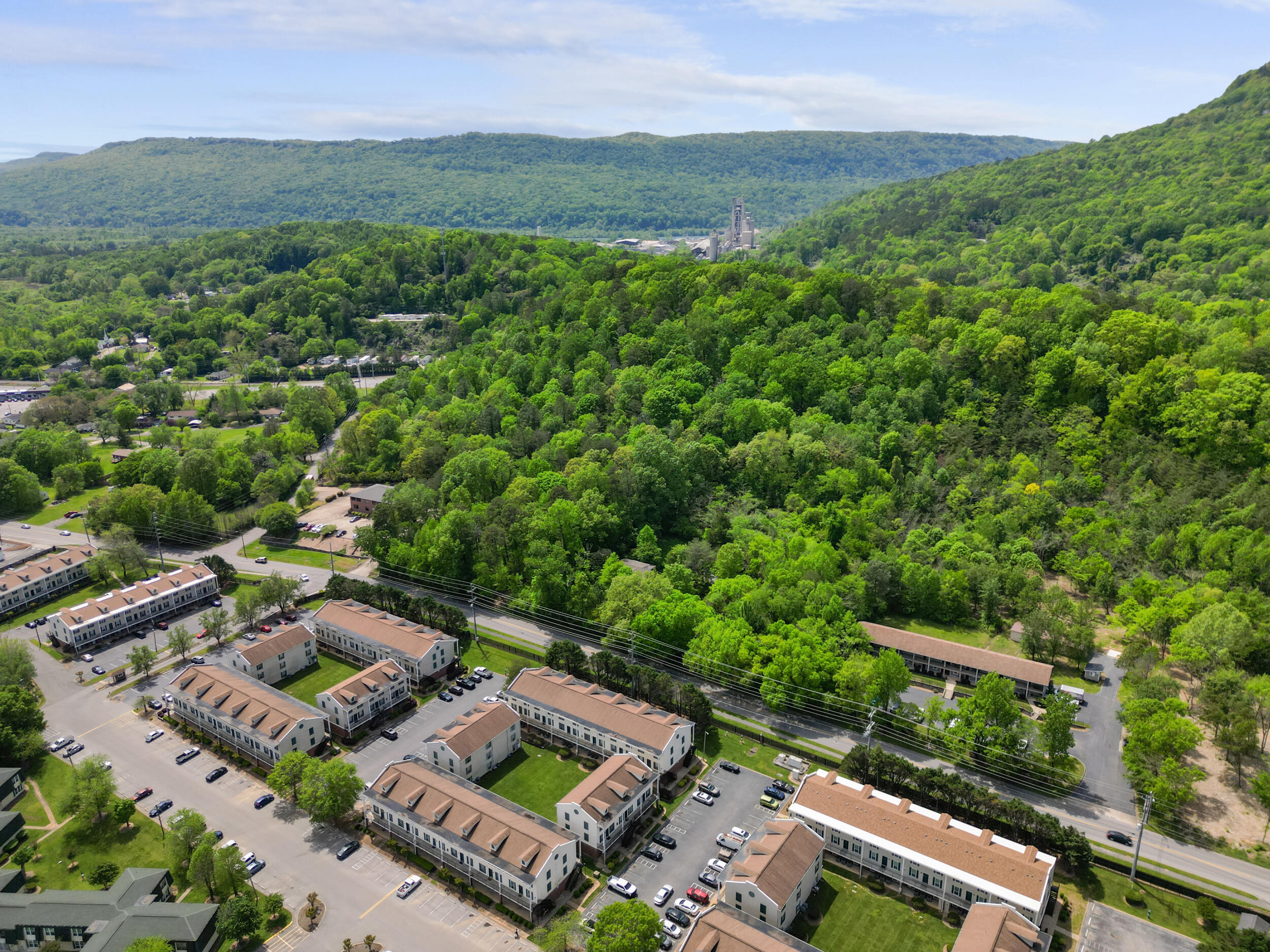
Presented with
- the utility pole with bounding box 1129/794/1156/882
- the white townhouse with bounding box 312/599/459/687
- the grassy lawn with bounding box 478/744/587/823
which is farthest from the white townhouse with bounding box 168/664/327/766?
the utility pole with bounding box 1129/794/1156/882

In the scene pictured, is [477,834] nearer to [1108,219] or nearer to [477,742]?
[477,742]

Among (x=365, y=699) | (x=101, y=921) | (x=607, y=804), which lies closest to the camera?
(x=101, y=921)

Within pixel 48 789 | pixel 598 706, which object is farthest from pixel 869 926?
pixel 48 789

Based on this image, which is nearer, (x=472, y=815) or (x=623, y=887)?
(x=623, y=887)

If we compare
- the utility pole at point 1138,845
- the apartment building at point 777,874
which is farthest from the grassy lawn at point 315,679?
A: the utility pole at point 1138,845

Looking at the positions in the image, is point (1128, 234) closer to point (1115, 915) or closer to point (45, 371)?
point (1115, 915)

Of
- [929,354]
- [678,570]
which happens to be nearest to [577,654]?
[678,570]

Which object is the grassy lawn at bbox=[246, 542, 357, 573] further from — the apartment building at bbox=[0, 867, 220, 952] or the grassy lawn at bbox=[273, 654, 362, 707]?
the apartment building at bbox=[0, 867, 220, 952]

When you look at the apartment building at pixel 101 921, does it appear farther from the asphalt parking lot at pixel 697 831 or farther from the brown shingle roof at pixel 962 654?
the brown shingle roof at pixel 962 654
